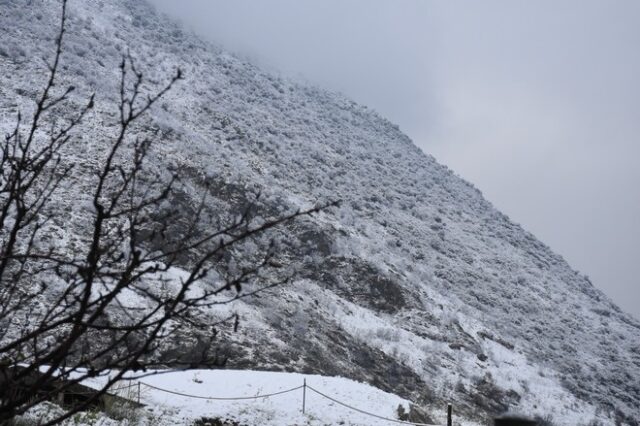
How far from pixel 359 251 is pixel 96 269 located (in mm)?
25045

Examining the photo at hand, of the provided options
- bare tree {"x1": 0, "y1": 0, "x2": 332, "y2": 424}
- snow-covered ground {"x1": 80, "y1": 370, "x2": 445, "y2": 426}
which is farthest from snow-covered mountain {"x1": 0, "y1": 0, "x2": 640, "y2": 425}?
snow-covered ground {"x1": 80, "y1": 370, "x2": 445, "y2": 426}

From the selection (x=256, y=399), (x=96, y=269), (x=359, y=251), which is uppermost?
(x=359, y=251)

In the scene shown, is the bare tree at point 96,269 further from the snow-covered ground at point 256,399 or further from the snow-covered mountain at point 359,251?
the snow-covered mountain at point 359,251

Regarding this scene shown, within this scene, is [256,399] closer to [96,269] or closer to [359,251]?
[96,269]

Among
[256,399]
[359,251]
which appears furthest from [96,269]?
[359,251]

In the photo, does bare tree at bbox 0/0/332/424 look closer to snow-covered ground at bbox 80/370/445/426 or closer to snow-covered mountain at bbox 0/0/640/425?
snow-covered ground at bbox 80/370/445/426

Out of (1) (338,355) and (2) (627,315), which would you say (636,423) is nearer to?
(1) (338,355)

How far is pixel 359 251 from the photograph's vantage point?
26281mm

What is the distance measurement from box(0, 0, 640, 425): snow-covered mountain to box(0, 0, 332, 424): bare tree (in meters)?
2.19

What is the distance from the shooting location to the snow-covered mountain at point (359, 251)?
19.8 metres

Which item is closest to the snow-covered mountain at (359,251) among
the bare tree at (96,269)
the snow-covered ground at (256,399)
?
the bare tree at (96,269)

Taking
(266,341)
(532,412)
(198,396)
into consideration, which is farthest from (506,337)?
(198,396)

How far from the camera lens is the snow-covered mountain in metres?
19.8

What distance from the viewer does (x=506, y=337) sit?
26438mm
